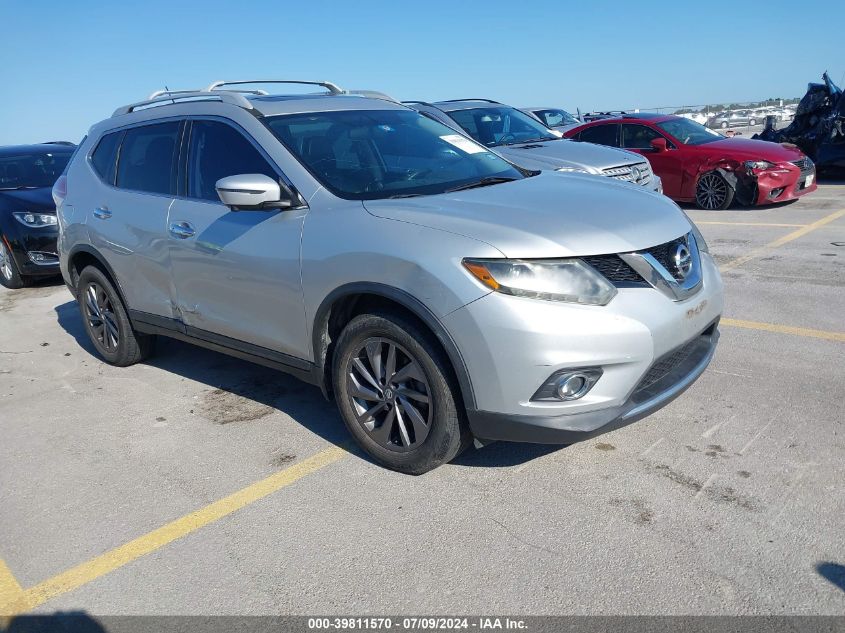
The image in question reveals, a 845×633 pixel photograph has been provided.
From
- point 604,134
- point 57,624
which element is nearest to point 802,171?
point 604,134

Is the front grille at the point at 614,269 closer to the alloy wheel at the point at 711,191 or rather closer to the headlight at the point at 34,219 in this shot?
the headlight at the point at 34,219

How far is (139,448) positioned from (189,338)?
31.9 inches

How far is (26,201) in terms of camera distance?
8617 millimetres

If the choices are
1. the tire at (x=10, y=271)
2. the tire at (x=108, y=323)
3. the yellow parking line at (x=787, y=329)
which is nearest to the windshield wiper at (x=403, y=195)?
the tire at (x=108, y=323)

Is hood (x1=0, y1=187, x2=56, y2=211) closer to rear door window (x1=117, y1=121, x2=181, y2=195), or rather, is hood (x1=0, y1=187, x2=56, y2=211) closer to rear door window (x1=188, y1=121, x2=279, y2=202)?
rear door window (x1=117, y1=121, x2=181, y2=195)

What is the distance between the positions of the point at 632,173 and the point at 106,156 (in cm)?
577

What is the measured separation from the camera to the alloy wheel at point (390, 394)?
3.34 meters

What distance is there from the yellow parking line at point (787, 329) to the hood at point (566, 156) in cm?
331

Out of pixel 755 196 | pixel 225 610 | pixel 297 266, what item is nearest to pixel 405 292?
pixel 297 266

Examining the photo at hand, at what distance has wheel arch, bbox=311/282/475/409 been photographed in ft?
10.2

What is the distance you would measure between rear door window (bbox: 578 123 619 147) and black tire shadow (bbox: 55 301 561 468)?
8236 mm

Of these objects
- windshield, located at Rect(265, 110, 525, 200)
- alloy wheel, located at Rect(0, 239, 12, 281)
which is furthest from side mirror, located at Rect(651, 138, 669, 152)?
alloy wheel, located at Rect(0, 239, 12, 281)

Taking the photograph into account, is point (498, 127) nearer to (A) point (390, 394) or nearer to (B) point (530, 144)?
(B) point (530, 144)

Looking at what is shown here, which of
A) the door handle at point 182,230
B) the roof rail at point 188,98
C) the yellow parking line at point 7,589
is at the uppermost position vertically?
the roof rail at point 188,98
